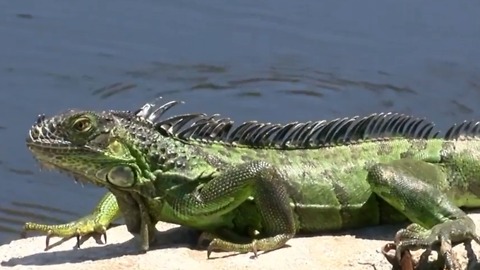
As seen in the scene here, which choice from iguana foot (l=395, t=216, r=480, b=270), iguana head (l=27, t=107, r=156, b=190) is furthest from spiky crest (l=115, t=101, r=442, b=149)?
iguana foot (l=395, t=216, r=480, b=270)

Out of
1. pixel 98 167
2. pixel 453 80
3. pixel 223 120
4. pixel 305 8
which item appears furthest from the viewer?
pixel 305 8

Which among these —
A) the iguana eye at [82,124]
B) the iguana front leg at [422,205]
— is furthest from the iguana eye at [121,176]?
the iguana front leg at [422,205]

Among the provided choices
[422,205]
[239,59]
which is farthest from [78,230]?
[239,59]

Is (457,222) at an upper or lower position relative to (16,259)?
upper

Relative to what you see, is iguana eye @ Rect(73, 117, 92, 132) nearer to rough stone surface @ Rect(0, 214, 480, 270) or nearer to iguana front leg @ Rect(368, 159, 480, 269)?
rough stone surface @ Rect(0, 214, 480, 270)

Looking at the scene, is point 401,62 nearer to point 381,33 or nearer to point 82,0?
point 381,33

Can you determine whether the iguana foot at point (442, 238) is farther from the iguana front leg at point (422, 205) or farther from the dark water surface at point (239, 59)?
the dark water surface at point (239, 59)

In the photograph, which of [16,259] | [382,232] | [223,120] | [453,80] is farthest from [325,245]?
[453,80]
